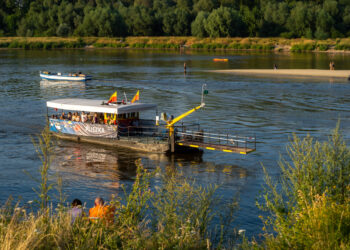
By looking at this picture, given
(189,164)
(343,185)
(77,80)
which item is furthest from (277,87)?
(343,185)

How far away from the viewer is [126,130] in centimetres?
3931

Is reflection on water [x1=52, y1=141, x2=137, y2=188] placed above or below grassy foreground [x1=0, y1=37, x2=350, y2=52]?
below

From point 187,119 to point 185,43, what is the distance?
130 meters

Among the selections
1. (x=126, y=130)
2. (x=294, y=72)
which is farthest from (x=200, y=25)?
(x=126, y=130)

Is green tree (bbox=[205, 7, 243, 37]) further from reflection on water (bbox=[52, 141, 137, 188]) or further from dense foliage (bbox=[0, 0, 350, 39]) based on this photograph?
reflection on water (bbox=[52, 141, 137, 188])

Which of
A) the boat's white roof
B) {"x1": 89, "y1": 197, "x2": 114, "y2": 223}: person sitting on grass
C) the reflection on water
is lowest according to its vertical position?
the reflection on water

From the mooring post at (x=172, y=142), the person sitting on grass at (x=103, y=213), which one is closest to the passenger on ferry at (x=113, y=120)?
the mooring post at (x=172, y=142)

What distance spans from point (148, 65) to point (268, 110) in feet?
205

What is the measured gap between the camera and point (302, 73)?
93062 mm

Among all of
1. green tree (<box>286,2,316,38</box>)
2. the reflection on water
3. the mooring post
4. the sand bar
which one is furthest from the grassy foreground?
the reflection on water

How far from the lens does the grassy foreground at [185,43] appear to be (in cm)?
15425

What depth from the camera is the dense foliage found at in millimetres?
162875

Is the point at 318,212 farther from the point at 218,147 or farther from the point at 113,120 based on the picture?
the point at 113,120

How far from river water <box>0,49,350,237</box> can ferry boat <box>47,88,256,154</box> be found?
0.84m
